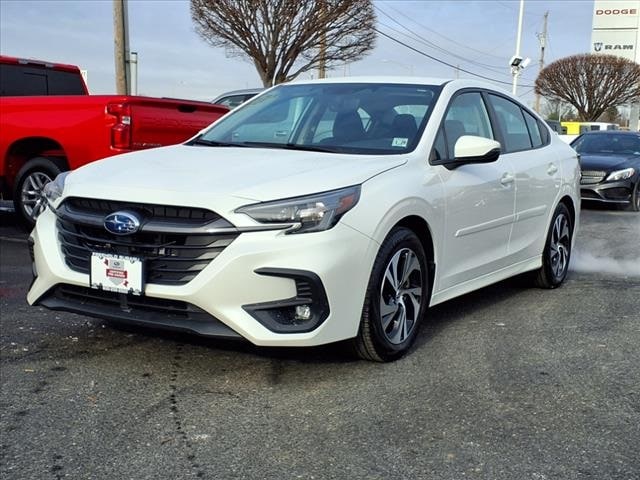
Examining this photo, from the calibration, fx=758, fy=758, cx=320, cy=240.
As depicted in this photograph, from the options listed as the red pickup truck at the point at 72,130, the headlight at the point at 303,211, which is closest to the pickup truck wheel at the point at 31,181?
the red pickup truck at the point at 72,130

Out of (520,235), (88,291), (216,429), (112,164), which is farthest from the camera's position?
(520,235)

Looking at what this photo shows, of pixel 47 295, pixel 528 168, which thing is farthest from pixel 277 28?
pixel 47 295

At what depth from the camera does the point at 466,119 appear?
5012 mm

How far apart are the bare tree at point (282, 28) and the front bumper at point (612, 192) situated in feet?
36.5

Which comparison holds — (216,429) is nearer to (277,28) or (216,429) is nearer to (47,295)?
(47,295)

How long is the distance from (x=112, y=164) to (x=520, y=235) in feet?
9.61

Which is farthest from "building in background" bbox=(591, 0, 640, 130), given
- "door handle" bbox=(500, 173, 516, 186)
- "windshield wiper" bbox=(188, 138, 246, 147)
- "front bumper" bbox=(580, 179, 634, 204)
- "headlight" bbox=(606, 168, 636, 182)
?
"windshield wiper" bbox=(188, 138, 246, 147)

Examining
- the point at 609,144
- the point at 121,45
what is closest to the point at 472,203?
the point at 609,144

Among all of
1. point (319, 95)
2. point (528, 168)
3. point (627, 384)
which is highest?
point (319, 95)

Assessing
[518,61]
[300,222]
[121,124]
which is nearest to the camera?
[300,222]

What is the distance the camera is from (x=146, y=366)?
4.03 meters

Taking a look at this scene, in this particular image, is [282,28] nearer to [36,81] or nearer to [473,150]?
[36,81]

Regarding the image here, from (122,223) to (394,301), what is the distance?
150cm

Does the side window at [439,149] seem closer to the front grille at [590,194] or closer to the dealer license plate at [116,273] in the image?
the dealer license plate at [116,273]
